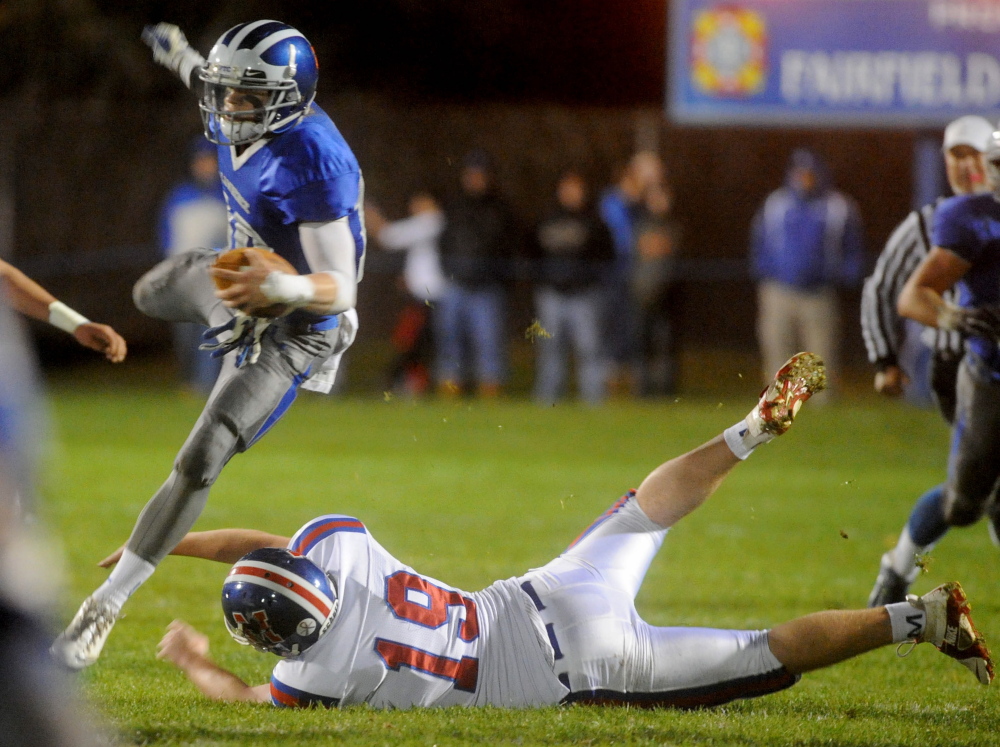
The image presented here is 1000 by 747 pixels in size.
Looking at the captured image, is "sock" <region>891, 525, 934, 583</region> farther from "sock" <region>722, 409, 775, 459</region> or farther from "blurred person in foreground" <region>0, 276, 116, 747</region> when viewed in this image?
"blurred person in foreground" <region>0, 276, 116, 747</region>

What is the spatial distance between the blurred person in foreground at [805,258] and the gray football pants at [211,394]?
26.8ft

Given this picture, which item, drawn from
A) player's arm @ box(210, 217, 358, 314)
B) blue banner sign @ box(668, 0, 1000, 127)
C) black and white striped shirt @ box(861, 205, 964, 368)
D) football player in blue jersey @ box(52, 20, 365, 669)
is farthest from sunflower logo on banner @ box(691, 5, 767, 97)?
player's arm @ box(210, 217, 358, 314)

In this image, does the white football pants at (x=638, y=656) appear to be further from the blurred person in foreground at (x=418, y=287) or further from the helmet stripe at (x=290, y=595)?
the blurred person in foreground at (x=418, y=287)

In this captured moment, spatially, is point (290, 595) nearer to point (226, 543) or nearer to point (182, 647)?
point (182, 647)

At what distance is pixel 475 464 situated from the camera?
938 cm

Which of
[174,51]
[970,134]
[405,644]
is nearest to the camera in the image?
[405,644]

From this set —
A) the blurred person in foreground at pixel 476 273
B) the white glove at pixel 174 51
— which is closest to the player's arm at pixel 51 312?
the white glove at pixel 174 51

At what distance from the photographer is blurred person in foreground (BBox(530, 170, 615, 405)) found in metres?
12.4

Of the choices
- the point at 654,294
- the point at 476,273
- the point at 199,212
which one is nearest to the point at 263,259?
the point at 199,212

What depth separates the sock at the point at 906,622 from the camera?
3730 millimetres

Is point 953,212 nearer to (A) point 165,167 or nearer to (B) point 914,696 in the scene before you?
(B) point 914,696

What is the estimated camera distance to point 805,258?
12.1 metres

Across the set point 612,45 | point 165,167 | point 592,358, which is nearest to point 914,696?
point 592,358

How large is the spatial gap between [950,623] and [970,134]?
8.41ft
